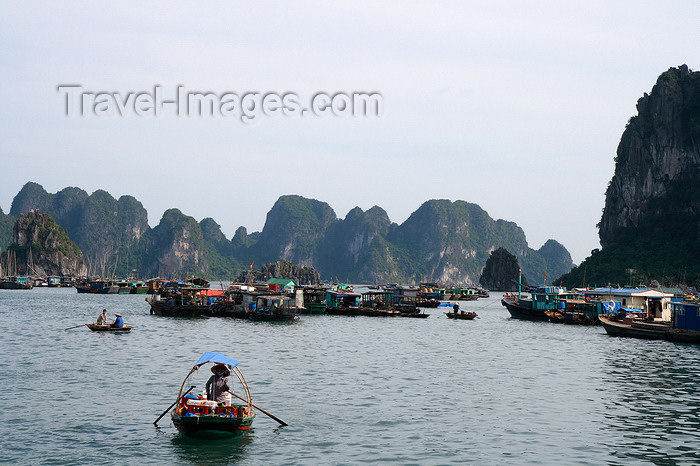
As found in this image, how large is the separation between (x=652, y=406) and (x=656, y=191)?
460 feet

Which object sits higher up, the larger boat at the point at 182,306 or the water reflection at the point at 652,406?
the larger boat at the point at 182,306

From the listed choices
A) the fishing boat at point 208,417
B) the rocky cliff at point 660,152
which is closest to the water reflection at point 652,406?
the fishing boat at point 208,417

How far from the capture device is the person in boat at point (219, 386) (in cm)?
2133

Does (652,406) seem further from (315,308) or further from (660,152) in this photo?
(660,152)

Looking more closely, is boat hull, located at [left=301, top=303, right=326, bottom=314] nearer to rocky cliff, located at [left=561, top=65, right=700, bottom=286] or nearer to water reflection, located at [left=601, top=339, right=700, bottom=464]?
water reflection, located at [left=601, top=339, right=700, bottom=464]

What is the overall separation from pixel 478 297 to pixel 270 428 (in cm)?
15497

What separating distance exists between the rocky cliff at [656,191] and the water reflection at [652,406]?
9198 cm

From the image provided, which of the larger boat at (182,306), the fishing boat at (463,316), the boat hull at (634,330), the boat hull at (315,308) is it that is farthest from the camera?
the boat hull at (315,308)

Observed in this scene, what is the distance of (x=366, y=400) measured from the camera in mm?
27062

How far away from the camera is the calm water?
19.6 meters

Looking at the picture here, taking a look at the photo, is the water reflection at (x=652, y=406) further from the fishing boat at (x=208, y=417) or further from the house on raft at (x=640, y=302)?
the house on raft at (x=640, y=302)

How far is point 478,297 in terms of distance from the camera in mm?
172250

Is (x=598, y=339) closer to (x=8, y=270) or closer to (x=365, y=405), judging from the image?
(x=365, y=405)

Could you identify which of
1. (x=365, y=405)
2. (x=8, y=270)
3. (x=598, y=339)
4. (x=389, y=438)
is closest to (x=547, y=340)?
(x=598, y=339)
